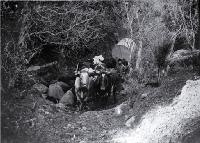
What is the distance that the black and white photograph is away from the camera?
33.3ft

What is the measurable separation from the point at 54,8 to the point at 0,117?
417cm

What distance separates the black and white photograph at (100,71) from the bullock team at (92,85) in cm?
4

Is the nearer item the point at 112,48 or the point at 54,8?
the point at 54,8

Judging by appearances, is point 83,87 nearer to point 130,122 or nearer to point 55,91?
point 55,91

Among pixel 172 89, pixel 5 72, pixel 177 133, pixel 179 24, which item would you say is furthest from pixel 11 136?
pixel 179 24

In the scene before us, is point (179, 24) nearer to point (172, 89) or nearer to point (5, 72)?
point (172, 89)

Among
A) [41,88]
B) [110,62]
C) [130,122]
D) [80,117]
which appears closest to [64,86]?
[41,88]

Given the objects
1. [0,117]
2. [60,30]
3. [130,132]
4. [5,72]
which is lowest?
A: [130,132]

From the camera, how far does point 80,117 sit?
38.7 ft

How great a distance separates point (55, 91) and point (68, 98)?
1.73ft

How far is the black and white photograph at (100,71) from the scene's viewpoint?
10156 mm

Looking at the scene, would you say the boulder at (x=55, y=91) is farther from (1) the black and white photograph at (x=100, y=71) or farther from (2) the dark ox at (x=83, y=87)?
(2) the dark ox at (x=83, y=87)

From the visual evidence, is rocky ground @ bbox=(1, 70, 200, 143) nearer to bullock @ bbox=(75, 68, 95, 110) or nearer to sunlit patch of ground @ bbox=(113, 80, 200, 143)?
sunlit patch of ground @ bbox=(113, 80, 200, 143)

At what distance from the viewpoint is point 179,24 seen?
47.0 ft
